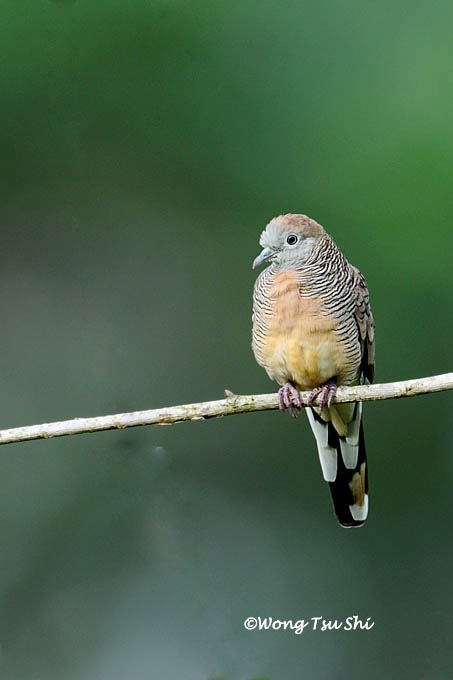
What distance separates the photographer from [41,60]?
22.9ft

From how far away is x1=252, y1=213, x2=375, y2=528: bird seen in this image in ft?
14.2

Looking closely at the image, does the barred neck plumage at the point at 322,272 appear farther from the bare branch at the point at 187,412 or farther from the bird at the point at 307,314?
the bare branch at the point at 187,412

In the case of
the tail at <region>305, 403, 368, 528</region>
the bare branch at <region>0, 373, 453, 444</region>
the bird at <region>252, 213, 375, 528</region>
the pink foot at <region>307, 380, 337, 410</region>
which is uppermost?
the bird at <region>252, 213, 375, 528</region>

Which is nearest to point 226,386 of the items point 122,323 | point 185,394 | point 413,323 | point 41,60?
point 185,394

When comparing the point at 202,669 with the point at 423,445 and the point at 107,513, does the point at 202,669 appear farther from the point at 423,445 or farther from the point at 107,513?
the point at 423,445

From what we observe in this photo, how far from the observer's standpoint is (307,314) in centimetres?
431

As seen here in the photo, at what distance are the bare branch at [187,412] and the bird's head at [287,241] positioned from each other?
0.99 metres

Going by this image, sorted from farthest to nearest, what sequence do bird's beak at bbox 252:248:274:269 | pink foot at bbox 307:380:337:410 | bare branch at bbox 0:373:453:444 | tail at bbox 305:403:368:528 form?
tail at bbox 305:403:368:528, bird's beak at bbox 252:248:274:269, pink foot at bbox 307:380:337:410, bare branch at bbox 0:373:453:444

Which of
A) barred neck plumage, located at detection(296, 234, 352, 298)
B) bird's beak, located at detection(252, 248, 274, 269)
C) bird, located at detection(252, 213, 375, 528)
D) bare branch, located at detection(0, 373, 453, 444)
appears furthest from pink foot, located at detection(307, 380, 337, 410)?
bird's beak, located at detection(252, 248, 274, 269)

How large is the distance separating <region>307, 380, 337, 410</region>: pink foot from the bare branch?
1.80ft

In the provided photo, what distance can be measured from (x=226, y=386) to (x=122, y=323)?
101 centimetres

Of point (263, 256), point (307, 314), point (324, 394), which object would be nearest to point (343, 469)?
point (324, 394)

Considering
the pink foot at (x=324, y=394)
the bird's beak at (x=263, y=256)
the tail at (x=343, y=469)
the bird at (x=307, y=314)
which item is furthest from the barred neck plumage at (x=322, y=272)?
the tail at (x=343, y=469)

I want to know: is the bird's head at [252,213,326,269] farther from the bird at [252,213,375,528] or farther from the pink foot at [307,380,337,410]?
the pink foot at [307,380,337,410]
